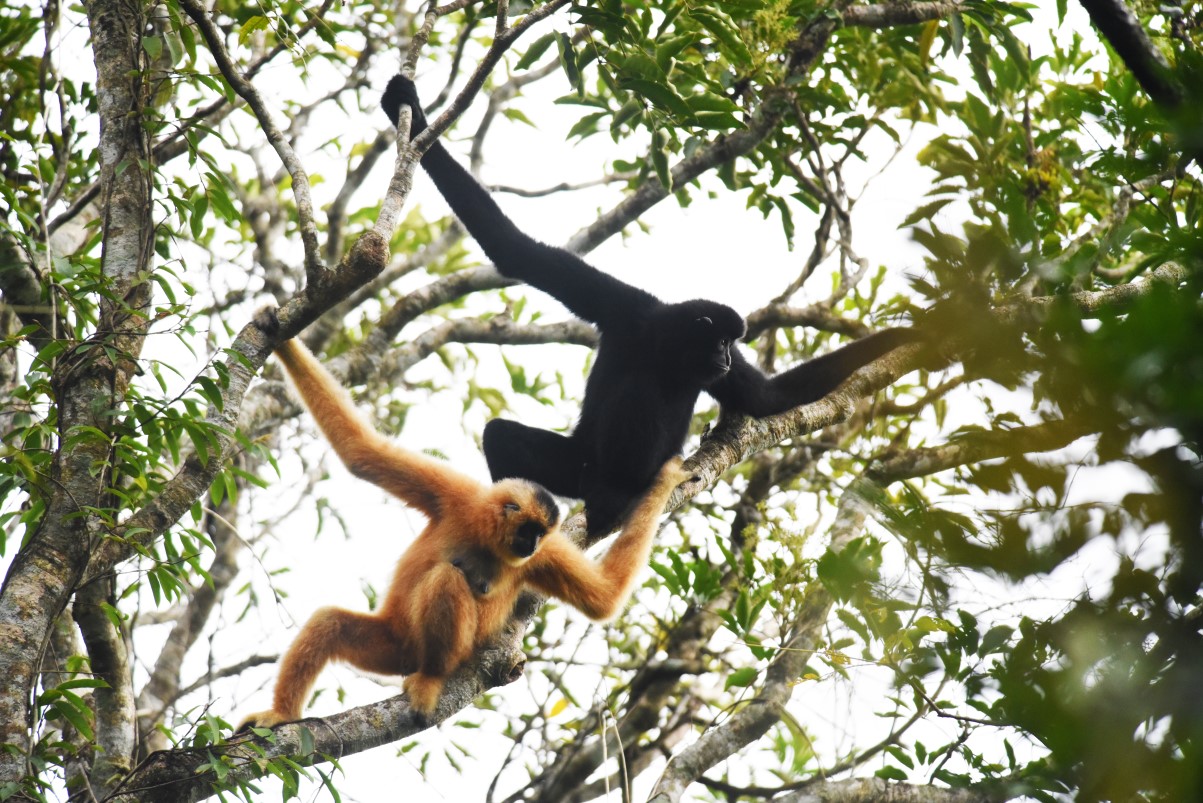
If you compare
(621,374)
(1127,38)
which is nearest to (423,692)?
(621,374)

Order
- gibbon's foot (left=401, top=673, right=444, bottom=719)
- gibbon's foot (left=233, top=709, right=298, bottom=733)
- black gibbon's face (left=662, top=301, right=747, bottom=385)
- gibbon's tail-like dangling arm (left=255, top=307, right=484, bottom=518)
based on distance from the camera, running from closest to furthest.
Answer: gibbon's foot (left=401, top=673, right=444, bottom=719)
gibbon's foot (left=233, top=709, right=298, bottom=733)
gibbon's tail-like dangling arm (left=255, top=307, right=484, bottom=518)
black gibbon's face (left=662, top=301, right=747, bottom=385)

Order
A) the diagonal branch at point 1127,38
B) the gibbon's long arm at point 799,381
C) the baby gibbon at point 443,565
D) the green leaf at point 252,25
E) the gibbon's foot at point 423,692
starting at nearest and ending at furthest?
the diagonal branch at point 1127,38
the gibbon's foot at point 423,692
the green leaf at point 252,25
the baby gibbon at point 443,565
the gibbon's long arm at point 799,381

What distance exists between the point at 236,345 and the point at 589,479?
3.10m

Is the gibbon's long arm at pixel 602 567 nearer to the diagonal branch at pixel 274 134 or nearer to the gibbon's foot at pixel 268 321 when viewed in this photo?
the gibbon's foot at pixel 268 321

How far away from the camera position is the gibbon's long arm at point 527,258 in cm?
692

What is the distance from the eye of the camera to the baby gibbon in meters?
5.33

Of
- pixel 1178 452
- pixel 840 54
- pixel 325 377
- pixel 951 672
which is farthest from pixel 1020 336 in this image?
pixel 840 54

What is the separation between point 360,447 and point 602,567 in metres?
1.76

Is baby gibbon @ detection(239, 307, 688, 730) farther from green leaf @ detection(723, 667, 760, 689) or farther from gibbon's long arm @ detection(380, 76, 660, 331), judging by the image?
gibbon's long arm @ detection(380, 76, 660, 331)

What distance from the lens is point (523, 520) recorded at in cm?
582

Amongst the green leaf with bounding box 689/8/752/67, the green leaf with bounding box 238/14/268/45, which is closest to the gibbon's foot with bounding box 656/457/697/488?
the green leaf with bounding box 689/8/752/67

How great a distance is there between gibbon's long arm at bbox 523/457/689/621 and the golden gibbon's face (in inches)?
6.7

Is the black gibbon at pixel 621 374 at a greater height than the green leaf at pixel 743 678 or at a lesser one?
greater

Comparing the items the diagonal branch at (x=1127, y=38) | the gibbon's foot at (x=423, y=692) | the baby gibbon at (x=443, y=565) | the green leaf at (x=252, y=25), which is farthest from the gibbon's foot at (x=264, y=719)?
A: the diagonal branch at (x=1127, y=38)
